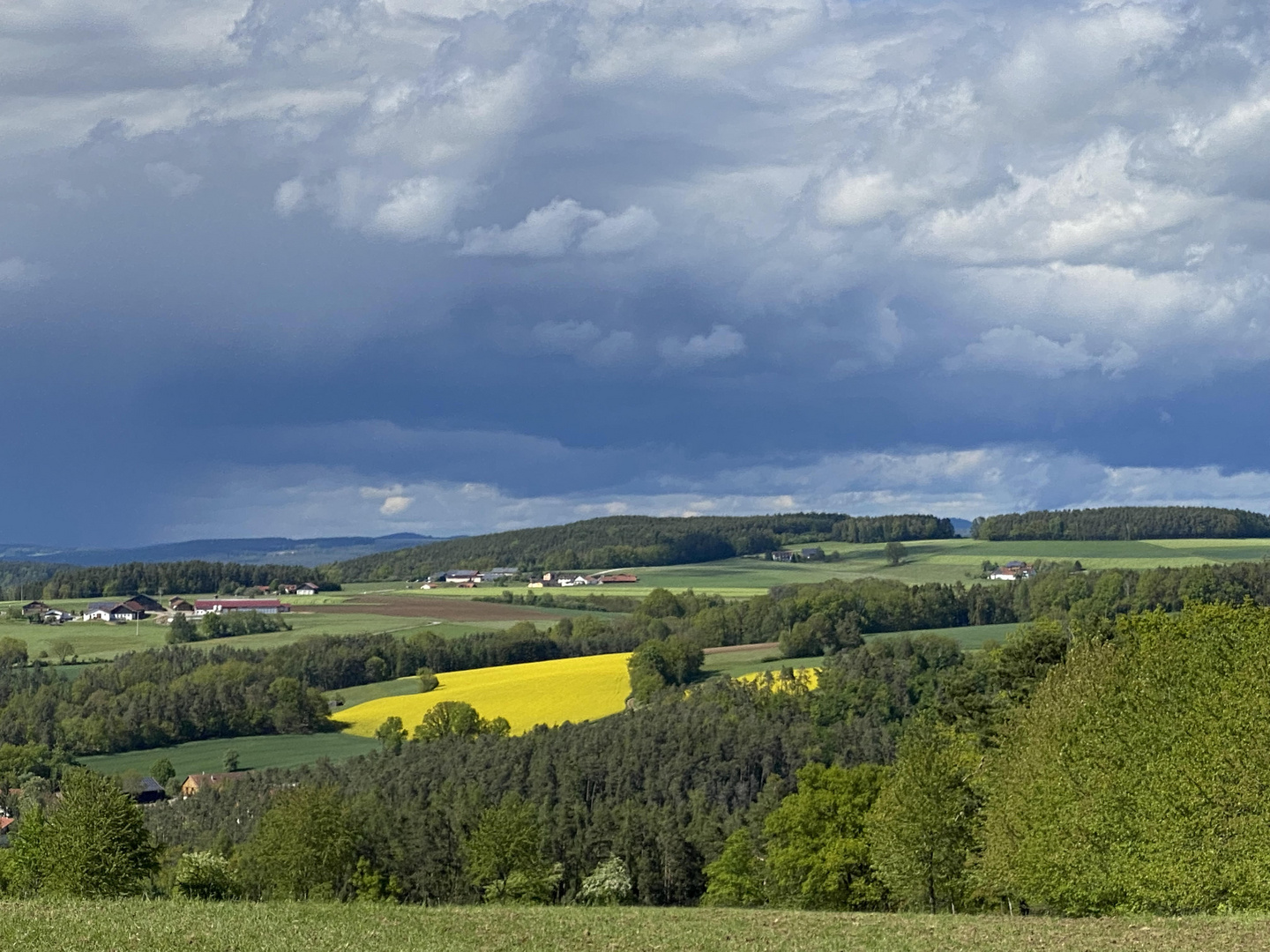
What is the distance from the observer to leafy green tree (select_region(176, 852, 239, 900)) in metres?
61.3

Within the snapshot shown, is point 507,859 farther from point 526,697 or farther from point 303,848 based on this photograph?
point 526,697

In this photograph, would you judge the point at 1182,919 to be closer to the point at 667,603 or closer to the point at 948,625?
the point at 948,625

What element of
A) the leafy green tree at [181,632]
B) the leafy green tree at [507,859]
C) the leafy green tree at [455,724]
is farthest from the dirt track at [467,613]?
the leafy green tree at [507,859]

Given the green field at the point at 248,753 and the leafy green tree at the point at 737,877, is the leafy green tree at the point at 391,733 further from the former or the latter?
the leafy green tree at the point at 737,877

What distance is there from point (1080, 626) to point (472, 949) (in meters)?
48.2

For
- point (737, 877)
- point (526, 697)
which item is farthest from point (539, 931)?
point (526, 697)

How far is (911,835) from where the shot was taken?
2258 inches

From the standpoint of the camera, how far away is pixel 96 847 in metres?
60.0

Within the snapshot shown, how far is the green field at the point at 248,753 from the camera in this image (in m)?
121

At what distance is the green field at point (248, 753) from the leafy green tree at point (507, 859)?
133ft

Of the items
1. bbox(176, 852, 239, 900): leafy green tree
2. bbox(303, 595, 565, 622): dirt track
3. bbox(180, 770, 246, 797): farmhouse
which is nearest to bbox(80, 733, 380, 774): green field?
bbox(180, 770, 246, 797): farmhouse

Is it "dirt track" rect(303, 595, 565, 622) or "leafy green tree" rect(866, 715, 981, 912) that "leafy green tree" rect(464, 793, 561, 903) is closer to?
"leafy green tree" rect(866, 715, 981, 912)

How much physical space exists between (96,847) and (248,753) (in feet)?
229

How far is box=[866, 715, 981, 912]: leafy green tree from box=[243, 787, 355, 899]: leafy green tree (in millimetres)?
28745
